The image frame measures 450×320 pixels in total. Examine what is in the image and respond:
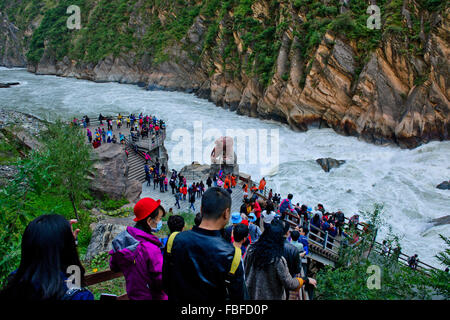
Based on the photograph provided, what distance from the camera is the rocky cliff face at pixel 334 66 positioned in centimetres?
2505

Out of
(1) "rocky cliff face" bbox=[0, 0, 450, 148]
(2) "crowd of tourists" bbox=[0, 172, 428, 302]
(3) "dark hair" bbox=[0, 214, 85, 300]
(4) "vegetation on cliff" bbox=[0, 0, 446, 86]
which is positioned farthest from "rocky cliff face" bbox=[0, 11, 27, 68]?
(3) "dark hair" bbox=[0, 214, 85, 300]

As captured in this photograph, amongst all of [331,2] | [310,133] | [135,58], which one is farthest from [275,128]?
[135,58]

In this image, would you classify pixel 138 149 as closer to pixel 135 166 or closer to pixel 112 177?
pixel 135 166

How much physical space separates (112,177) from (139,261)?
14417 mm

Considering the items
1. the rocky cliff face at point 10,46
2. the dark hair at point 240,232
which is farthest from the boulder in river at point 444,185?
the rocky cliff face at point 10,46

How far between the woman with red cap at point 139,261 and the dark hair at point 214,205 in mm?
915

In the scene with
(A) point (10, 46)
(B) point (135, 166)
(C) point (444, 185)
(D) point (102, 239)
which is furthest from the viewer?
(A) point (10, 46)

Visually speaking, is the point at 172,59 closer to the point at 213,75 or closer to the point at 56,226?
the point at 213,75

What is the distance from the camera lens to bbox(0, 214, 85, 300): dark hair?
1.93 m

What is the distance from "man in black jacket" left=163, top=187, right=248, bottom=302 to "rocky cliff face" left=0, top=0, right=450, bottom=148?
27.5m

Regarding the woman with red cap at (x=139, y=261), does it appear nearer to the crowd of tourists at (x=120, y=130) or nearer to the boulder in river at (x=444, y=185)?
the crowd of tourists at (x=120, y=130)

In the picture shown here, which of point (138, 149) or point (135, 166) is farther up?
point (138, 149)

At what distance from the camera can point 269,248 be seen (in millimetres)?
3166

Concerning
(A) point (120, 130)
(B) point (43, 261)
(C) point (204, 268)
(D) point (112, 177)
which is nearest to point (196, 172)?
(D) point (112, 177)
